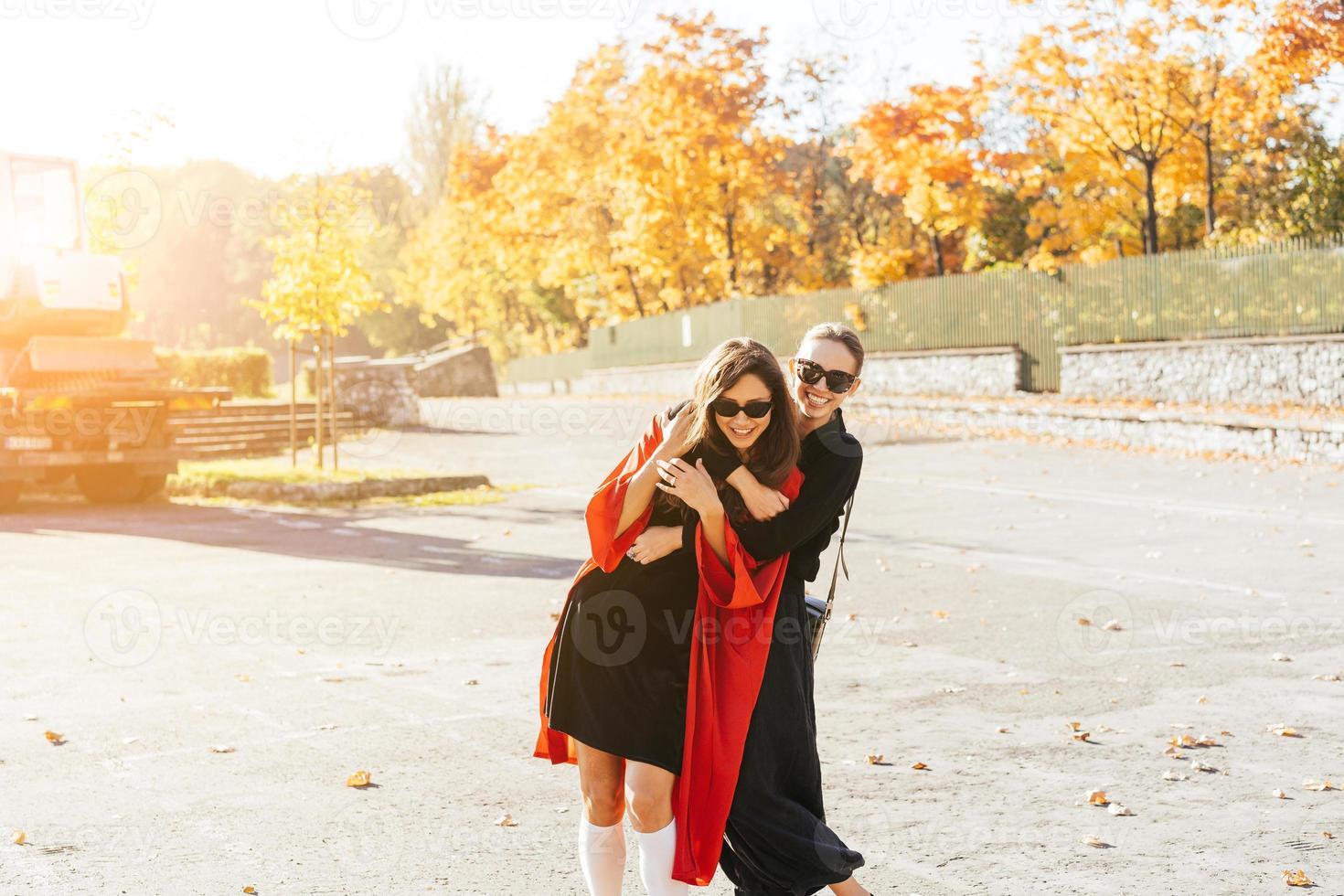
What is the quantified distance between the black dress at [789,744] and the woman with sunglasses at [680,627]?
56mm

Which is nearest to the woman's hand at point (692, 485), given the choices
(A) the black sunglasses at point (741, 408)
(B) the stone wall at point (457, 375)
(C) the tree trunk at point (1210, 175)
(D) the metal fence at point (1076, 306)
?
(A) the black sunglasses at point (741, 408)

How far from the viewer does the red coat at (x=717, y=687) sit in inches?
141

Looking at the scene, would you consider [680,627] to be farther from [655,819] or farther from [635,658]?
[655,819]

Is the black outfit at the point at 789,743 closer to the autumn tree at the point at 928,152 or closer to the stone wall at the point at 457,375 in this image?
the autumn tree at the point at 928,152

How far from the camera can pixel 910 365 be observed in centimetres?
3147

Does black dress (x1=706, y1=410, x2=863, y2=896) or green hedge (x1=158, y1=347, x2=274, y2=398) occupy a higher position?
green hedge (x1=158, y1=347, x2=274, y2=398)

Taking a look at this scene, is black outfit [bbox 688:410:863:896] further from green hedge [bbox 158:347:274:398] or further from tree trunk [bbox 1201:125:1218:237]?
green hedge [bbox 158:347:274:398]

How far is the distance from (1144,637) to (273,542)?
833 centimetres

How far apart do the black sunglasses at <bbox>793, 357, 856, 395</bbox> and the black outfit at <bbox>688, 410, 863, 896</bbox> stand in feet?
0.65

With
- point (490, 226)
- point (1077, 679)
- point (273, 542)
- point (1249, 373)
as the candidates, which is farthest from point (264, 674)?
point (490, 226)

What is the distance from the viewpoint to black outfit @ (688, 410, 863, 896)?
143 inches

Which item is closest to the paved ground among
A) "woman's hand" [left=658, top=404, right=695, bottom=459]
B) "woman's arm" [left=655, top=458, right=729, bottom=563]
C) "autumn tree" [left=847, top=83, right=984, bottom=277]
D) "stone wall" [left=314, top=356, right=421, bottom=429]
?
"woman's arm" [left=655, top=458, right=729, bottom=563]

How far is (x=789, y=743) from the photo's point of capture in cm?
368

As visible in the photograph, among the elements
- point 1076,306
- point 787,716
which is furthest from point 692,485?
point 1076,306
